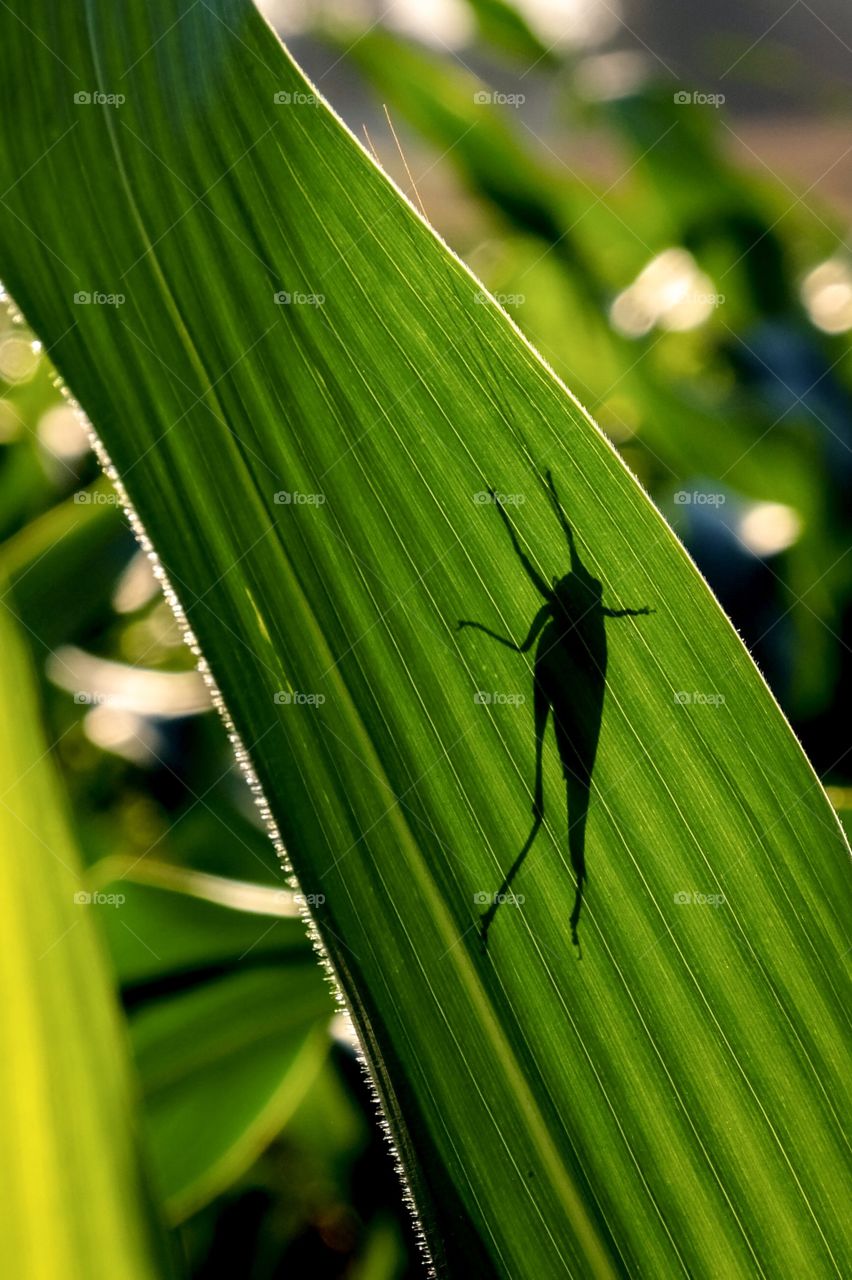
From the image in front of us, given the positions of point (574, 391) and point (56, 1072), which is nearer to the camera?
point (56, 1072)

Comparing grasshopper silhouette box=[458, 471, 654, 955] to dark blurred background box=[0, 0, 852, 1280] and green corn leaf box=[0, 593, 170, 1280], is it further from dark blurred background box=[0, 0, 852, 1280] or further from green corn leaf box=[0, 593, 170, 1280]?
dark blurred background box=[0, 0, 852, 1280]

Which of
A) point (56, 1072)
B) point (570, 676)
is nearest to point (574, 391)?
point (570, 676)

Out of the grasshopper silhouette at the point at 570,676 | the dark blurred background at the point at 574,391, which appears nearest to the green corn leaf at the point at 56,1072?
the grasshopper silhouette at the point at 570,676

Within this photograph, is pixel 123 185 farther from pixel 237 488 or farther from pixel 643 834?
pixel 643 834

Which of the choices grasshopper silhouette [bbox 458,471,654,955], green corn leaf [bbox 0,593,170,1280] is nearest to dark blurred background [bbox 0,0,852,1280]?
green corn leaf [bbox 0,593,170,1280]

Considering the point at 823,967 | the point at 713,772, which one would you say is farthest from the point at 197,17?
the point at 823,967

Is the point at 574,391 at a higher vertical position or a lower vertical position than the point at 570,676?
higher

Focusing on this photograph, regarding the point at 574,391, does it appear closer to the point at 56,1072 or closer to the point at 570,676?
the point at 570,676
